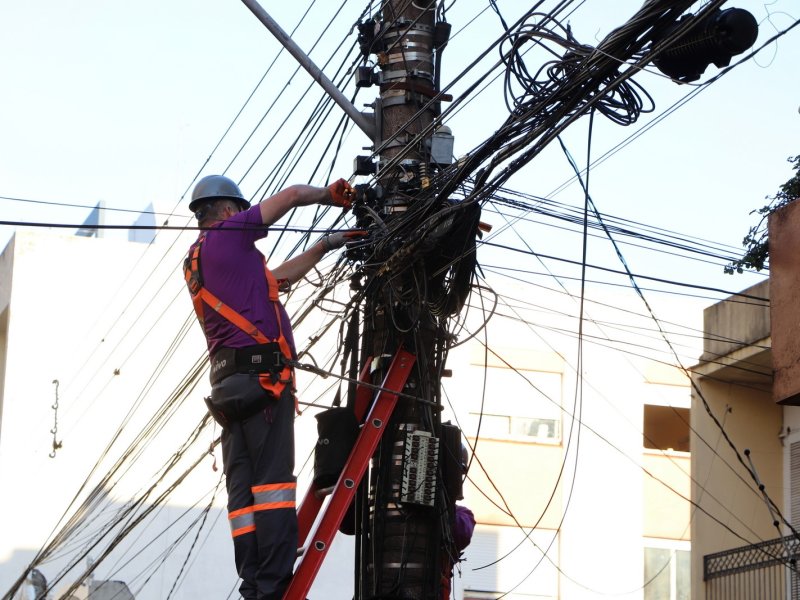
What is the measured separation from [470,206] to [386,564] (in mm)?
1999

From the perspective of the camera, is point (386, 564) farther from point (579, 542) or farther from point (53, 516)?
point (579, 542)

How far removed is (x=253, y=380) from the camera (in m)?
7.73

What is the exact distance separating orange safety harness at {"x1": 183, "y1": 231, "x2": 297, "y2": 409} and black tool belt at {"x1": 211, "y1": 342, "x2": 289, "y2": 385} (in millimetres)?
30

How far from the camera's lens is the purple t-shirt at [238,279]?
7.97 m

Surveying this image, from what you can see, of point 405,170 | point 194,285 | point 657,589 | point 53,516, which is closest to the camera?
point 194,285

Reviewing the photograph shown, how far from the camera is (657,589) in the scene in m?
24.5

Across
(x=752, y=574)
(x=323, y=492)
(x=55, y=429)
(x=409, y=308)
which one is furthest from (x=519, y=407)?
(x=323, y=492)

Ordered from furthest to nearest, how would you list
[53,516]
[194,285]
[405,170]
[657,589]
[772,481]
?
[657,589], [53,516], [772,481], [405,170], [194,285]

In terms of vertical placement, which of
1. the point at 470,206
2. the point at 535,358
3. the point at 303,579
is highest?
the point at 535,358

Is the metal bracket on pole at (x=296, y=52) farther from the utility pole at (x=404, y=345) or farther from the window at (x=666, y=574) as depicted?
the window at (x=666, y=574)

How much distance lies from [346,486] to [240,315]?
1106 millimetres

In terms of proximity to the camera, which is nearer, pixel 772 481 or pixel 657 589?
pixel 772 481

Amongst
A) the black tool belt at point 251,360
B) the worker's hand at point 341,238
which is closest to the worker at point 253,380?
the black tool belt at point 251,360

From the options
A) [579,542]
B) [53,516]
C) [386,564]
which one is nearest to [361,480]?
[386,564]
